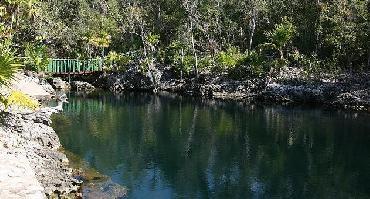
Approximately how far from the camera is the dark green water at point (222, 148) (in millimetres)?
23500

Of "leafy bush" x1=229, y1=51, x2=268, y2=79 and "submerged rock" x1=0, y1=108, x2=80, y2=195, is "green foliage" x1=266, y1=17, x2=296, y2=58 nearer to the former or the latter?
"leafy bush" x1=229, y1=51, x2=268, y2=79

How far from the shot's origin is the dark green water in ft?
77.1

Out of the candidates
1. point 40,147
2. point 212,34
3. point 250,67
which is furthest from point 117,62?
point 40,147

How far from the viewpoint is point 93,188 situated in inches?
845

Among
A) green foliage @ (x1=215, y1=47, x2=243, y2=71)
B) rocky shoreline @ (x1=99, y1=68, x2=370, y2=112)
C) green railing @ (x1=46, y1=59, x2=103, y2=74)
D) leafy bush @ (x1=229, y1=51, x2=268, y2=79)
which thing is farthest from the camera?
green railing @ (x1=46, y1=59, x2=103, y2=74)

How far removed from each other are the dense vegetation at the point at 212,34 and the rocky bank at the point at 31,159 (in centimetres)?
1949

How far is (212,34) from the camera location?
202ft

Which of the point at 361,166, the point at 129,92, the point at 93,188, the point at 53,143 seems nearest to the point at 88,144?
the point at 53,143

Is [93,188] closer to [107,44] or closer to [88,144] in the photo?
[88,144]

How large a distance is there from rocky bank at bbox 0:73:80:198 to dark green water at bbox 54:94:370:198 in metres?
2.45

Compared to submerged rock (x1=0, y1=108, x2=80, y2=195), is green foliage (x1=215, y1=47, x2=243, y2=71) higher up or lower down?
higher up

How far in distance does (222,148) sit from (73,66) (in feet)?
110

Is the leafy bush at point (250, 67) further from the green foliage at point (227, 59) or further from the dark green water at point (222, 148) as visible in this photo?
the dark green water at point (222, 148)

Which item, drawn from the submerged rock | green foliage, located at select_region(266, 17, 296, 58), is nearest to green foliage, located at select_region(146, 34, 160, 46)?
green foliage, located at select_region(266, 17, 296, 58)
